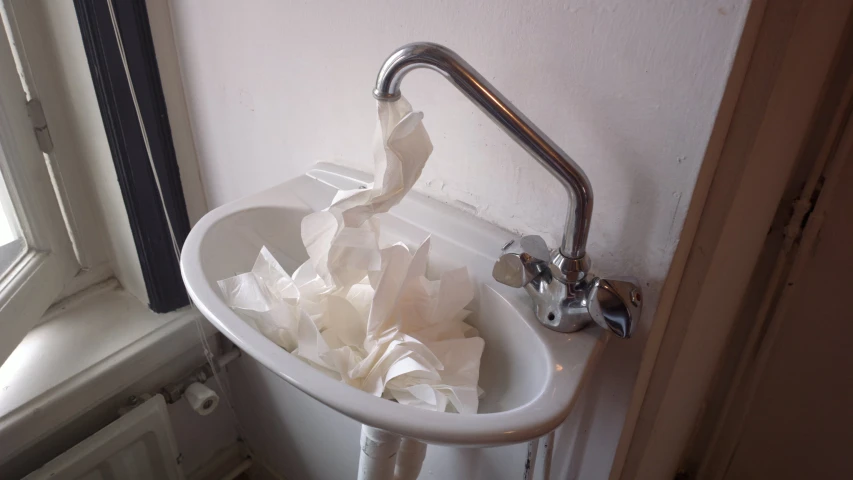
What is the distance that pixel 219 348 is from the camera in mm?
1177

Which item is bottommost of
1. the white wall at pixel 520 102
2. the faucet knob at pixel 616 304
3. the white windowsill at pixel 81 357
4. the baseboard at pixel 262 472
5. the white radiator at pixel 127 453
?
the baseboard at pixel 262 472

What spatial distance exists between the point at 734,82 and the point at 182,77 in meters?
0.83

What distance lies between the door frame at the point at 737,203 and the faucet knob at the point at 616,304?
0.20 ft

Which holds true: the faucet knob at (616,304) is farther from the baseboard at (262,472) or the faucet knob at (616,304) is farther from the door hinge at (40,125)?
the baseboard at (262,472)

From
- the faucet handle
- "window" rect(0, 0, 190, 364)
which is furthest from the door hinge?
the faucet handle

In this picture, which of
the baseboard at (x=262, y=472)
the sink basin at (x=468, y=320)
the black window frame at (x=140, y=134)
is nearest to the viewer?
the sink basin at (x=468, y=320)

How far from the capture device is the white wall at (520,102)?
0.50m

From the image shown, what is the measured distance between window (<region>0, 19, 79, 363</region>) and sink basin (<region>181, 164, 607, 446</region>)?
0.46 metres

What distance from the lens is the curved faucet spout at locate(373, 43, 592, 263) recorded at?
49 centimetres

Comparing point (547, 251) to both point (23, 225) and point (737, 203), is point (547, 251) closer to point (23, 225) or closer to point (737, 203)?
point (737, 203)

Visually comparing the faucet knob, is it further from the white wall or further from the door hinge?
the door hinge

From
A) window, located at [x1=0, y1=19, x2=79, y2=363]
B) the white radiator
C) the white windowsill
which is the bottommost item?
the white radiator

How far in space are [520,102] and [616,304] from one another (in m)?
0.23

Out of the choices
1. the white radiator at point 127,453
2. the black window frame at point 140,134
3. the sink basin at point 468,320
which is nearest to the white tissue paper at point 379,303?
the sink basin at point 468,320
